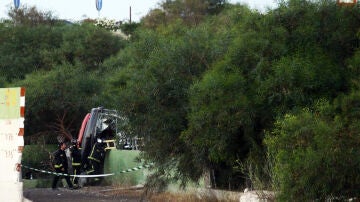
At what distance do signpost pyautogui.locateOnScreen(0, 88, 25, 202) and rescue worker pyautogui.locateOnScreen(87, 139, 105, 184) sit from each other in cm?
791

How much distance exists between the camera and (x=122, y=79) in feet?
56.5

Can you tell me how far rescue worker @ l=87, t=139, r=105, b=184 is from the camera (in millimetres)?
23562

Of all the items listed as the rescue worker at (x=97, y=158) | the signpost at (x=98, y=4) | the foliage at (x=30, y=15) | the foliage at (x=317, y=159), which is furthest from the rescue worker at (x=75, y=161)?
the signpost at (x=98, y=4)

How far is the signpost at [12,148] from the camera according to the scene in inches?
609

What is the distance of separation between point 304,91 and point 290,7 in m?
1.60

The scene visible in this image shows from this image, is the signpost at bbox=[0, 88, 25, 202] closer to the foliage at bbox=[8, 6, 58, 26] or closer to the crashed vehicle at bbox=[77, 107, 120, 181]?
the crashed vehicle at bbox=[77, 107, 120, 181]

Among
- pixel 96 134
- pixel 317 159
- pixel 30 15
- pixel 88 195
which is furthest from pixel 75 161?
pixel 30 15

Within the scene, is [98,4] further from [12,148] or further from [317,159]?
[317,159]

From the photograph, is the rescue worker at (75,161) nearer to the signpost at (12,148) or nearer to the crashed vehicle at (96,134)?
the crashed vehicle at (96,134)

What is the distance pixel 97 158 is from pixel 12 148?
27.4 feet

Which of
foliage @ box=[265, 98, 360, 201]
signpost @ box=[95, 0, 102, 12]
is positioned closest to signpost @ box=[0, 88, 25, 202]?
foliage @ box=[265, 98, 360, 201]

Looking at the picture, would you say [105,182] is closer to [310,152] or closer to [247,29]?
[247,29]

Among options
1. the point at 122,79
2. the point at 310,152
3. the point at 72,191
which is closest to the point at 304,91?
the point at 310,152

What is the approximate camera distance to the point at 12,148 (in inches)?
611
